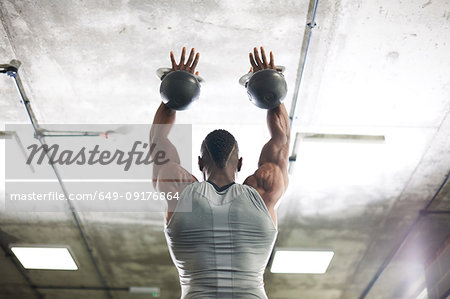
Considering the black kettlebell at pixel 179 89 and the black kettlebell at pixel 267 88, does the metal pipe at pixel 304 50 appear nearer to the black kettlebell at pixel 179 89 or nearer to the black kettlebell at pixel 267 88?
the black kettlebell at pixel 267 88

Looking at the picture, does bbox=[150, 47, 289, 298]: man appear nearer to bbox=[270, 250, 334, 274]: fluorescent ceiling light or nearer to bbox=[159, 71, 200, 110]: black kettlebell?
bbox=[159, 71, 200, 110]: black kettlebell

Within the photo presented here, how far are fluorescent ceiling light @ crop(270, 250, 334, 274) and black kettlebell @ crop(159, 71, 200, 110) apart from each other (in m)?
3.15

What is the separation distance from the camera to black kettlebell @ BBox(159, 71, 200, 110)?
7.40 feet

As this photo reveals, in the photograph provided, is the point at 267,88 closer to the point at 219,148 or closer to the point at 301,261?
the point at 219,148

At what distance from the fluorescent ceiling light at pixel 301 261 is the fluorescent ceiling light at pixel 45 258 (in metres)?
2.35

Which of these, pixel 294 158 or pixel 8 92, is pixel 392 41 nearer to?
pixel 294 158

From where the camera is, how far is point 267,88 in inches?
88.3

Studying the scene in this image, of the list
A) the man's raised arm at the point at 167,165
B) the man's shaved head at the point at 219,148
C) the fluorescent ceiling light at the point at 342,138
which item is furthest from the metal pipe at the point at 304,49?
the man's shaved head at the point at 219,148

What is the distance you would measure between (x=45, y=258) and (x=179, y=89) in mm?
3862

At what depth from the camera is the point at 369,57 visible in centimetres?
309

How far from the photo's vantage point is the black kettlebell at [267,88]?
2.25 metres

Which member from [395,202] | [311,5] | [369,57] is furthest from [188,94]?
[395,202]

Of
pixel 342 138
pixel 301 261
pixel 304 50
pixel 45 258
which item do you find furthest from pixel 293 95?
pixel 45 258

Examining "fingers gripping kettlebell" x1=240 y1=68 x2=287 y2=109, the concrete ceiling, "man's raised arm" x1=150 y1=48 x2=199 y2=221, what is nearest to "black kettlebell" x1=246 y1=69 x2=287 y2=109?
"fingers gripping kettlebell" x1=240 y1=68 x2=287 y2=109
